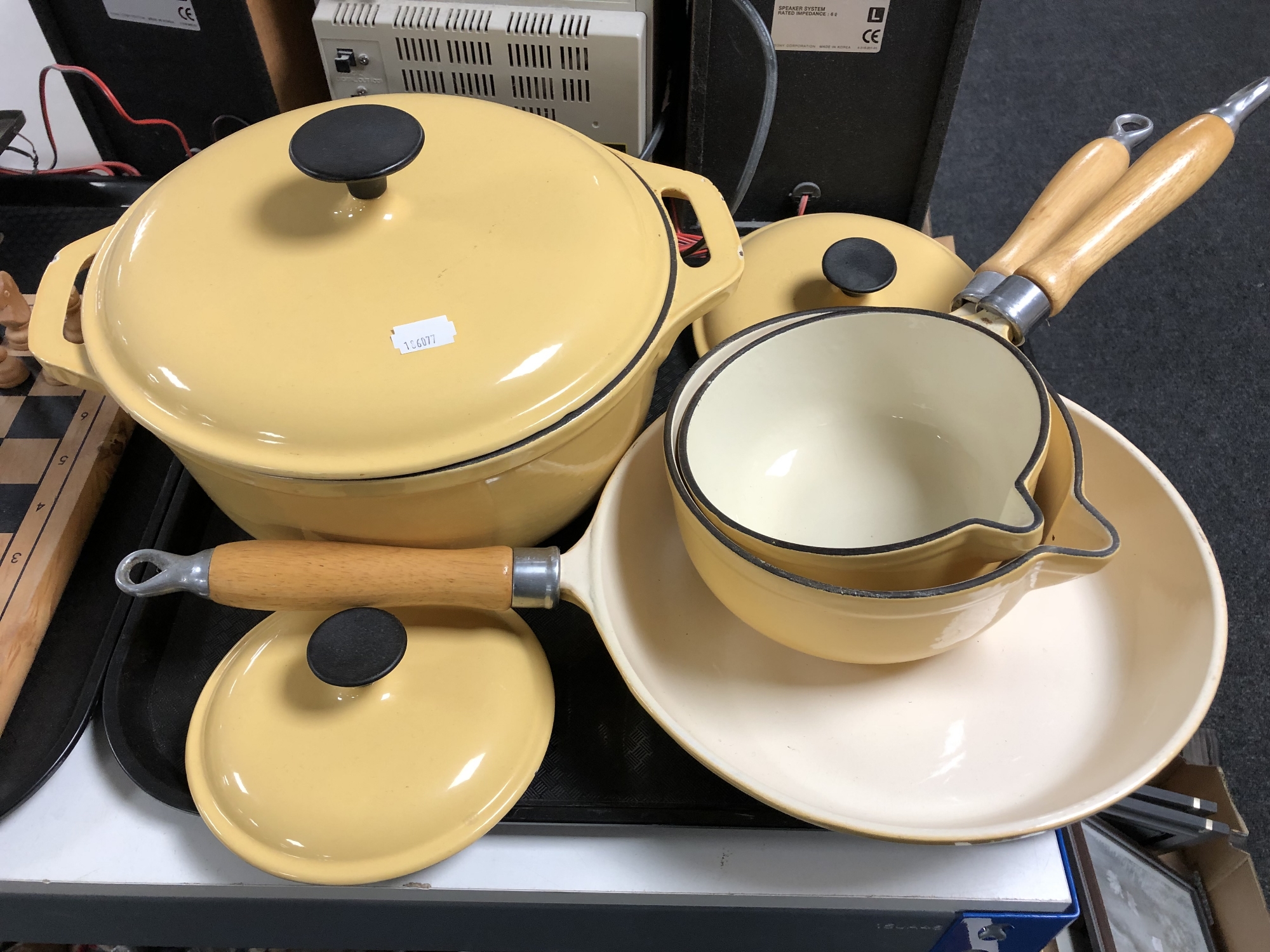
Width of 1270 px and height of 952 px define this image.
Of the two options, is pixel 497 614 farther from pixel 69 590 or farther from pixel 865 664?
pixel 69 590

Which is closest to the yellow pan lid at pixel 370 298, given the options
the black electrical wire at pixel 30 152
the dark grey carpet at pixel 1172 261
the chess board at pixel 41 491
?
the chess board at pixel 41 491

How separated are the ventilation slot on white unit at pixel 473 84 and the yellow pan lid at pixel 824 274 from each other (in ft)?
0.92

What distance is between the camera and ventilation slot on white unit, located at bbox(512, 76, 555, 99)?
780 mm

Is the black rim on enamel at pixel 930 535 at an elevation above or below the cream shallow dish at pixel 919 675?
above

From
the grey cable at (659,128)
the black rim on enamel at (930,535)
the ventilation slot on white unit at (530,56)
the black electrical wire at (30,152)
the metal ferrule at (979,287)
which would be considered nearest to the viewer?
the black rim on enamel at (930,535)

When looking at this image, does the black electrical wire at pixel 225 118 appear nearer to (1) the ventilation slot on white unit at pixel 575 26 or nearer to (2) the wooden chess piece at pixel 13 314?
(2) the wooden chess piece at pixel 13 314

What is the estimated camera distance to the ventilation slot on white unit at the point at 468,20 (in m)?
0.75

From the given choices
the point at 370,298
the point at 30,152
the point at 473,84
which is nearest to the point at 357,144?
the point at 370,298

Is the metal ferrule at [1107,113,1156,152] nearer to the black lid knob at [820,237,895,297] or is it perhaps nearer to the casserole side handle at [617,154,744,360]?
the black lid knob at [820,237,895,297]

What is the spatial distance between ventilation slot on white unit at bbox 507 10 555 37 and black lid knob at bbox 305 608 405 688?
0.52 meters

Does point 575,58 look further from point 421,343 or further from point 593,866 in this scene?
point 593,866

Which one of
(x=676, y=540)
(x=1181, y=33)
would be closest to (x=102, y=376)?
(x=676, y=540)

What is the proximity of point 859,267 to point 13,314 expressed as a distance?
28.8 inches

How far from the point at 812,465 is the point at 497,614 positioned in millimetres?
270
